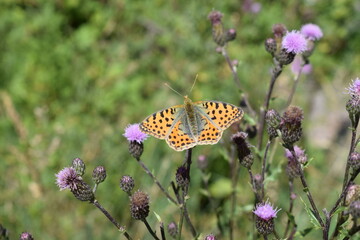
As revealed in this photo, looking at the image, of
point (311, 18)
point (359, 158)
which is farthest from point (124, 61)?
Answer: point (359, 158)

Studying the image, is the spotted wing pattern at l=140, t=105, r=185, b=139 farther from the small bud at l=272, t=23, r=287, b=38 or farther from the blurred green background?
the blurred green background

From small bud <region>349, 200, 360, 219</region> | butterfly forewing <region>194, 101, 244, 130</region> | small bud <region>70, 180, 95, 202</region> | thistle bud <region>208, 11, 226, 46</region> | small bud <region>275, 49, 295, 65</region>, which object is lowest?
small bud <region>349, 200, 360, 219</region>

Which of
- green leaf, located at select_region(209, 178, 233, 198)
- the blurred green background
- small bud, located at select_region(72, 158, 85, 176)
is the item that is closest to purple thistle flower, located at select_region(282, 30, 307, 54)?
small bud, located at select_region(72, 158, 85, 176)

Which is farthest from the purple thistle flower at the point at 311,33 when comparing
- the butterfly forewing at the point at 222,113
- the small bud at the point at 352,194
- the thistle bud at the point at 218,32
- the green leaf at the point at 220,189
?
the green leaf at the point at 220,189

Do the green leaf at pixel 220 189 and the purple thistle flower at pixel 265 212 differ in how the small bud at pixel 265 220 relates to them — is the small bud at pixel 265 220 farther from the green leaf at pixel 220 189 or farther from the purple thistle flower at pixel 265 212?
the green leaf at pixel 220 189

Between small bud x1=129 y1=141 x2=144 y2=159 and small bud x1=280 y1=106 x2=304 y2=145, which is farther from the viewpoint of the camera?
small bud x1=129 y1=141 x2=144 y2=159

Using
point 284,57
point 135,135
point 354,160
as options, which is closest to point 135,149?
point 135,135
